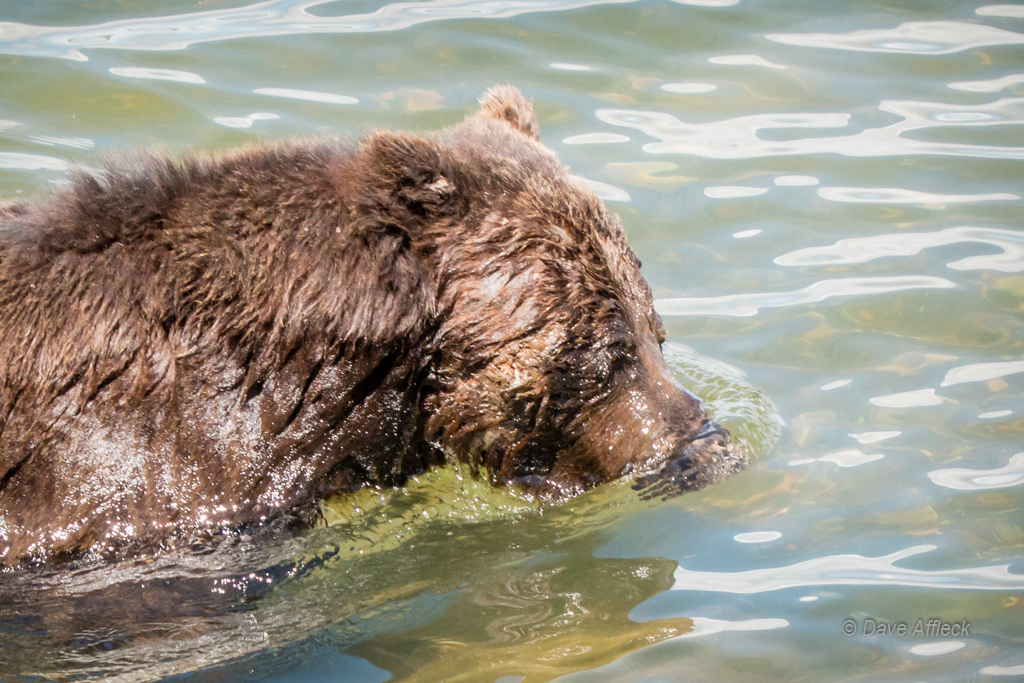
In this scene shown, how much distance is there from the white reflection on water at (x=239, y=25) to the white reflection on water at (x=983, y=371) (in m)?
5.34

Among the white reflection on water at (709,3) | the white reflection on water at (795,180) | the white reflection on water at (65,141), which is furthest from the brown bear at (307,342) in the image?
the white reflection on water at (709,3)

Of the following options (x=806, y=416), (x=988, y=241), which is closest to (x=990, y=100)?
(x=988, y=241)

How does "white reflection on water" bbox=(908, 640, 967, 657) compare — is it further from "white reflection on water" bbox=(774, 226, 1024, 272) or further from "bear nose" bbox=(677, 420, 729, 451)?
"white reflection on water" bbox=(774, 226, 1024, 272)

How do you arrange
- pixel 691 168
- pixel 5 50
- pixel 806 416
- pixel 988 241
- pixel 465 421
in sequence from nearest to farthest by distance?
pixel 465 421 → pixel 806 416 → pixel 988 241 → pixel 691 168 → pixel 5 50

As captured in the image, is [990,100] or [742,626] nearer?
[742,626]

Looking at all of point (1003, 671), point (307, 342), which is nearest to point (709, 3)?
point (307, 342)

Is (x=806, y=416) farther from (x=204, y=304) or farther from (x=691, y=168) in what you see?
(x=204, y=304)

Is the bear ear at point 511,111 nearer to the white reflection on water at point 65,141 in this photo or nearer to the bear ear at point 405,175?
the bear ear at point 405,175

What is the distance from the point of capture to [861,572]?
4289 mm

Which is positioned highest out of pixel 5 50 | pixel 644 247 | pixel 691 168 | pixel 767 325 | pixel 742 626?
pixel 5 50

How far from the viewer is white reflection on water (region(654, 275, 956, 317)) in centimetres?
649

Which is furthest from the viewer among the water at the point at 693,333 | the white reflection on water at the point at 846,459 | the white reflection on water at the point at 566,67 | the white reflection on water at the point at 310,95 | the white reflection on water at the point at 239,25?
the white reflection on water at the point at 566,67

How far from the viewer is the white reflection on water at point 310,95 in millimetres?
8281

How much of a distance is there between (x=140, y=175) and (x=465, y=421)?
1636 mm
